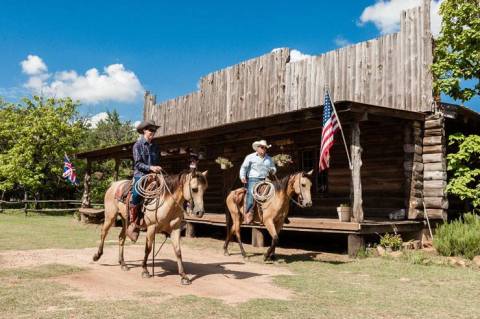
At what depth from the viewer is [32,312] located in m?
5.67

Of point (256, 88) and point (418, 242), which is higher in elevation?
point (256, 88)

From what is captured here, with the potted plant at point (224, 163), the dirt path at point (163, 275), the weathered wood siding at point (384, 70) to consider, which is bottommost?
the dirt path at point (163, 275)

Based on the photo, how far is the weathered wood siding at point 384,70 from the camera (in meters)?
13.2

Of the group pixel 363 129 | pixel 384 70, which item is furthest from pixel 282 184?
pixel 384 70

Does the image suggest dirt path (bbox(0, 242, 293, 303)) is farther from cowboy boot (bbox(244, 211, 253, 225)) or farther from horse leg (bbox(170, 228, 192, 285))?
cowboy boot (bbox(244, 211, 253, 225))

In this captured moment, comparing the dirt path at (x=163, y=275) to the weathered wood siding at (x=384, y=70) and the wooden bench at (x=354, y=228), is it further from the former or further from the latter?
the weathered wood siding at (x=384, y=70)

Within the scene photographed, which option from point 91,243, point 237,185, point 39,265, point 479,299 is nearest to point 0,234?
point 91,243

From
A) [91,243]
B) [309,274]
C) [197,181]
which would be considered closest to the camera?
[197,181]

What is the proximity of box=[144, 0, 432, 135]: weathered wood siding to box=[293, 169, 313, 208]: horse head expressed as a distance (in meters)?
5.43

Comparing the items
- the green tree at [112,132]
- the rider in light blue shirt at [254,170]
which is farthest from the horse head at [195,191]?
the green tree at [112,132]

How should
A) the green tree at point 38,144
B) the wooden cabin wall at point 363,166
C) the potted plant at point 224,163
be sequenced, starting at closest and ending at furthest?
the wooden cabin wall at point 363,166 < the potted plant at point 224,163 < the green tree at point 38,144

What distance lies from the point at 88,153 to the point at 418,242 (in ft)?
58.3

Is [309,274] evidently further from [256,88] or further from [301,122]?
[256,88]

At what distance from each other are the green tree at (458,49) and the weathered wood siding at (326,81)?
16.2 inches
